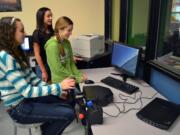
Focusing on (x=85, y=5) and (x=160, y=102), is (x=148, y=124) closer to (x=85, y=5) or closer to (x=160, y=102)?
→ (x=160, y=102)

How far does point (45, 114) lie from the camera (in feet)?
5.21

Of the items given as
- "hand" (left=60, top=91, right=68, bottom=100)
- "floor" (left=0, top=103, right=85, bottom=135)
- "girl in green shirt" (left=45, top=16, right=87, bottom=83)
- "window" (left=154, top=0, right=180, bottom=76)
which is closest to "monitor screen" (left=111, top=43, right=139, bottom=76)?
"window" (left=154, top=0, right=180, bottom=76)

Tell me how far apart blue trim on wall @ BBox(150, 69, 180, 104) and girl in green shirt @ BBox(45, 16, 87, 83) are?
72 centimetres

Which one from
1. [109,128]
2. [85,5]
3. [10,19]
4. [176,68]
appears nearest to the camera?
[109,128]

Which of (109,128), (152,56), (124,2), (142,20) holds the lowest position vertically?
(109,128)

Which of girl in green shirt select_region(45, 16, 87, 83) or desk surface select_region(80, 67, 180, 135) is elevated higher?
girl in green shirt select_region(45, 16, 87, 83)

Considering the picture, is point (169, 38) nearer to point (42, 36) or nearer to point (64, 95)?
point (64, 95)

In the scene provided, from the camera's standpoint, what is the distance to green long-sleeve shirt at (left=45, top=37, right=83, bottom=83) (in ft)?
6.41

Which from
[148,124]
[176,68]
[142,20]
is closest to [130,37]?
[142,20]

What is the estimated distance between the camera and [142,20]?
2449mm

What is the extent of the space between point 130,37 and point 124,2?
518 millimetres

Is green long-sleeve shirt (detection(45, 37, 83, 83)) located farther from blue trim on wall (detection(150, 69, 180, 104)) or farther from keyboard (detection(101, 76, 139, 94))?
blue trim on wall (detection(150, 69, 180, 104))

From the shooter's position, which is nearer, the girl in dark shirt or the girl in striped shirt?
the girl in striped shirt

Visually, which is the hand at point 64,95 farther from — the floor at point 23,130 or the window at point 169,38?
the window at point 169,38
